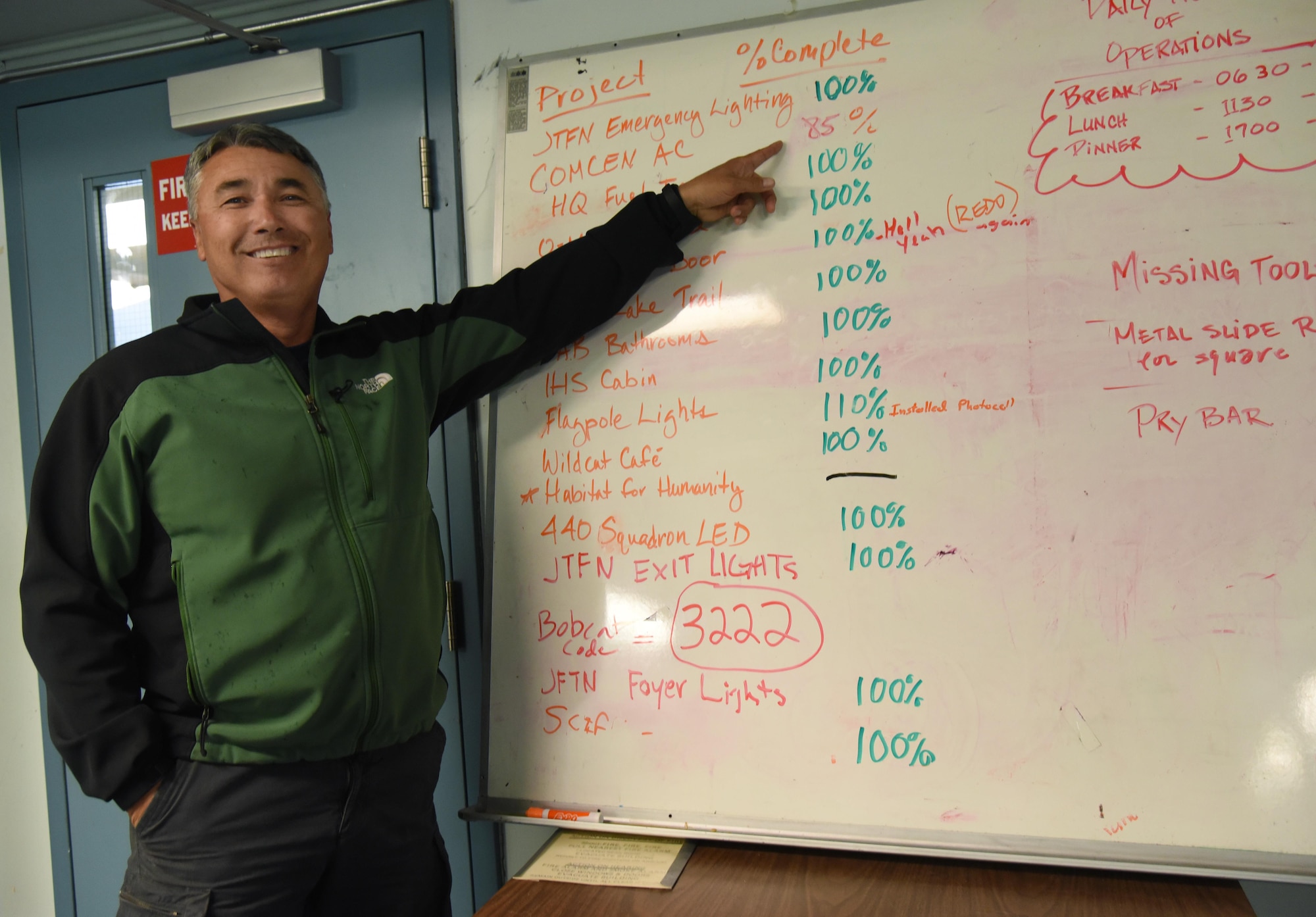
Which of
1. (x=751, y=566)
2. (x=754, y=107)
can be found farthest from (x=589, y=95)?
(x=751, y=566)

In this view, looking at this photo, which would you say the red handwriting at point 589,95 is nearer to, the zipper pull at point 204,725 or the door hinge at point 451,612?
the door hinge at point 451,612

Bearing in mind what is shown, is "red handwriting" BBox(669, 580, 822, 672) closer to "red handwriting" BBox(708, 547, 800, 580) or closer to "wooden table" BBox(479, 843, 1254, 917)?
"red handwriting" BBox(708, 547, 800, 580)

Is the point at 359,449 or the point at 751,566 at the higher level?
the point at 359,449

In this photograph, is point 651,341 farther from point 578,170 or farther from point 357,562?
point 357,562

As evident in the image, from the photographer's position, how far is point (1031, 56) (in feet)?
4.16

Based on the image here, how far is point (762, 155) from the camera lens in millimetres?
1338

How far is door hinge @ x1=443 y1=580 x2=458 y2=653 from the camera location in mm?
1645

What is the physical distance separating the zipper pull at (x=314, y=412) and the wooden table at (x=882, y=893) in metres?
0.71

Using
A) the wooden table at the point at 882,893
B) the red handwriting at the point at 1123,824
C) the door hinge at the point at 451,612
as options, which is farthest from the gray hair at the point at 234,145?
the red handwriting at the point at 1123,824

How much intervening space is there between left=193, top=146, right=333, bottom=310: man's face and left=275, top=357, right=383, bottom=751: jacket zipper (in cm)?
14

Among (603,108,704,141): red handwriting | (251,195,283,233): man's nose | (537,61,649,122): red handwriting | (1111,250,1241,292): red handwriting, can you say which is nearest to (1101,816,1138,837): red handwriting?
(1111,250,1241,292): red handwriting

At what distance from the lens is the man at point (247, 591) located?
1.10m

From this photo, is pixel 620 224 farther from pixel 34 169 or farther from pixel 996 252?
pixel 34 169

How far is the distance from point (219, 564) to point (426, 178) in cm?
89
